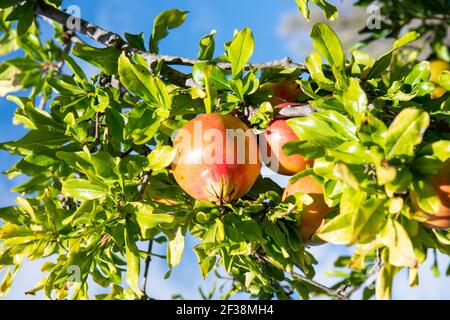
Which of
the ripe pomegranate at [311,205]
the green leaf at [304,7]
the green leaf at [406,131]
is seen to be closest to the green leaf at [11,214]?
the ripe pomegranate at [311,205]

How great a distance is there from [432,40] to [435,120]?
1713 mm

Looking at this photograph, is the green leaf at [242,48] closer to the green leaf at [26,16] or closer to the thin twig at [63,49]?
the green leaf at [26,16]

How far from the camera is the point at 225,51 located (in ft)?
3.83

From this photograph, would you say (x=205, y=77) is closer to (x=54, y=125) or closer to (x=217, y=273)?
(x=54, y=125)

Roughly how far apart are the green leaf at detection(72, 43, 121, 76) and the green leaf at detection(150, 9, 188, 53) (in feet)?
0.32

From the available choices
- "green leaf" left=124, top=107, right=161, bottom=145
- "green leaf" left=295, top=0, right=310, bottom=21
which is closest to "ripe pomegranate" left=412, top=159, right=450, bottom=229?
"green leaf" left=295, top=0, right=310, bottom=21

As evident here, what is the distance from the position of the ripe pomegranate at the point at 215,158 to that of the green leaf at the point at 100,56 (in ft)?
0.93

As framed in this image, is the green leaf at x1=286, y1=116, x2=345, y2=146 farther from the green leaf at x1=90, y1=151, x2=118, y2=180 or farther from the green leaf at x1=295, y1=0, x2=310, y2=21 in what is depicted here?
the green leaf at x1=90, y1=151, x2=118, y2=180

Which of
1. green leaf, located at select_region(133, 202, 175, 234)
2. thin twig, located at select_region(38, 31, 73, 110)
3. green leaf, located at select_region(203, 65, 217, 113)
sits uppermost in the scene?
thin twig, located at select_region(38, 31, 73, 110)

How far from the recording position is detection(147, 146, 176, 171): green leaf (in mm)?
1011

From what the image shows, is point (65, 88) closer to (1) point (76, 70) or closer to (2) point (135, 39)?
(1) point (76, 70)

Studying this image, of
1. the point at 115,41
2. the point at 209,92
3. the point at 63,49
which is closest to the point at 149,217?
the point at 209,92

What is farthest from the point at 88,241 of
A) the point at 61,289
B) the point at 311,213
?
the point at 311,213

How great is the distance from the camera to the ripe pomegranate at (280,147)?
1040mm
